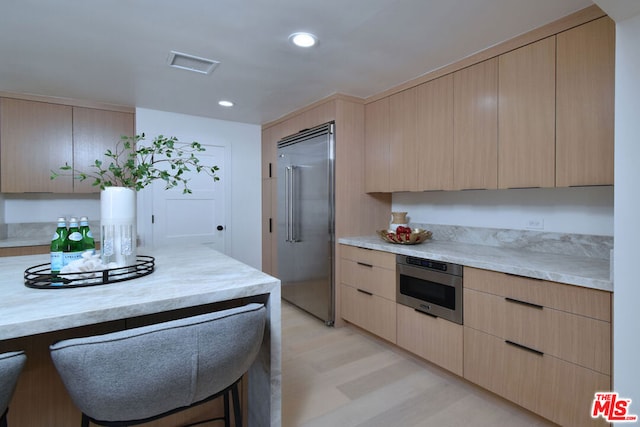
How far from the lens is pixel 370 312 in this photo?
2.79 m

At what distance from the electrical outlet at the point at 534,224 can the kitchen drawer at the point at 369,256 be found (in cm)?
100

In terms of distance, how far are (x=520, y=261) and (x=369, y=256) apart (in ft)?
3.83

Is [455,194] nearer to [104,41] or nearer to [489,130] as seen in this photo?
[489,130]

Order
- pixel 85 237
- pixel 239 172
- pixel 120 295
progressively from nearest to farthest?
pixel 120 295, pixel 85 237, pixel 239 172

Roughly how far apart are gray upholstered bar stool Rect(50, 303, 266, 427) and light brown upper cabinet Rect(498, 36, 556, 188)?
1.89 metres

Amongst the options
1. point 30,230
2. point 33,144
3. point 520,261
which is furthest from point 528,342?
point 30,230

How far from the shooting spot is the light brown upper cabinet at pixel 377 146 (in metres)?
2.99

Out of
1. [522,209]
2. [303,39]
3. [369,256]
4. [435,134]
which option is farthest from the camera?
[369,256]

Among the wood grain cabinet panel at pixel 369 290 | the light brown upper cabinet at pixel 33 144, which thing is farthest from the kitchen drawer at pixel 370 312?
the light brown upper cabinet at pixel 33 144

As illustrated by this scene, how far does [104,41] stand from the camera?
2.09 m

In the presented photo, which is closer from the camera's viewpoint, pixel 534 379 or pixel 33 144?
pixel 534 379

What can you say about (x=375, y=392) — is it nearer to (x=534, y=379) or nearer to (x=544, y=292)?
(x=534, y=379)

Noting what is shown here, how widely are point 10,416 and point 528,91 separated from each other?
3.00 m

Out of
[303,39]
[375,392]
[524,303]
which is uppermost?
[303,39]
